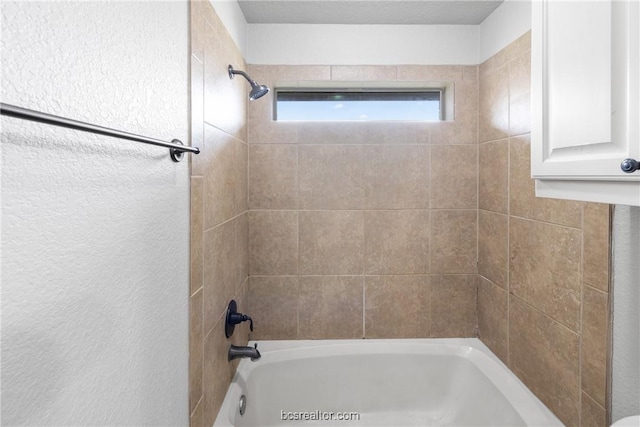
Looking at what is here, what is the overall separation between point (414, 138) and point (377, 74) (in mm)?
421

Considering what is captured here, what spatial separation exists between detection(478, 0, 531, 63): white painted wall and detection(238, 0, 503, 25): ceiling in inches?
2.0

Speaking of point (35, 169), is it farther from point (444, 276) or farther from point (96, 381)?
point (444, 276)

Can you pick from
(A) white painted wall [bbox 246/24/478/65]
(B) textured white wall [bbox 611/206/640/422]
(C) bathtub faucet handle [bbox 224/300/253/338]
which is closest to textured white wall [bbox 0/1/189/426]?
(C) bathtub faucet handle [bbox 224/300/253/338]

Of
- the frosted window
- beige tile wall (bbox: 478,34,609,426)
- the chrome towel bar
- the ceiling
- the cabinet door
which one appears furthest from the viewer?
the frosted window

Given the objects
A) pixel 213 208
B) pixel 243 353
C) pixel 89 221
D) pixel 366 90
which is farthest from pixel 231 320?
pixel 366 90

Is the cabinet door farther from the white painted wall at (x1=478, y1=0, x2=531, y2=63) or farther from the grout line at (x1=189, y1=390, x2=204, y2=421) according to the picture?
the grout line at (x1=189, y1=390, x2=204, y2=421)

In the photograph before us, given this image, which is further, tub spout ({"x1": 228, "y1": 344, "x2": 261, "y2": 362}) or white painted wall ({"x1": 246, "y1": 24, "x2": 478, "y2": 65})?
white painted wall ({"x1": 246, "y1": 24, "x2": 478, "y2": 65})

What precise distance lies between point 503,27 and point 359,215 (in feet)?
3.92

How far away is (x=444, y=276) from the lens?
2.04 metres

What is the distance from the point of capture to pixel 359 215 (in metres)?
2.03

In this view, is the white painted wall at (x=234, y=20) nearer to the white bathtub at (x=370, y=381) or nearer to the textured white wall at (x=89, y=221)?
the textured white wall at (x=89, y=221)

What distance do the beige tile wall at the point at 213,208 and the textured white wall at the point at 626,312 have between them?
1314 mm

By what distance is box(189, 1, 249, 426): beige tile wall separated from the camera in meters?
1.13

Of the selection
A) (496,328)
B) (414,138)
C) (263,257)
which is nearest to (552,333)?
(496,328)
